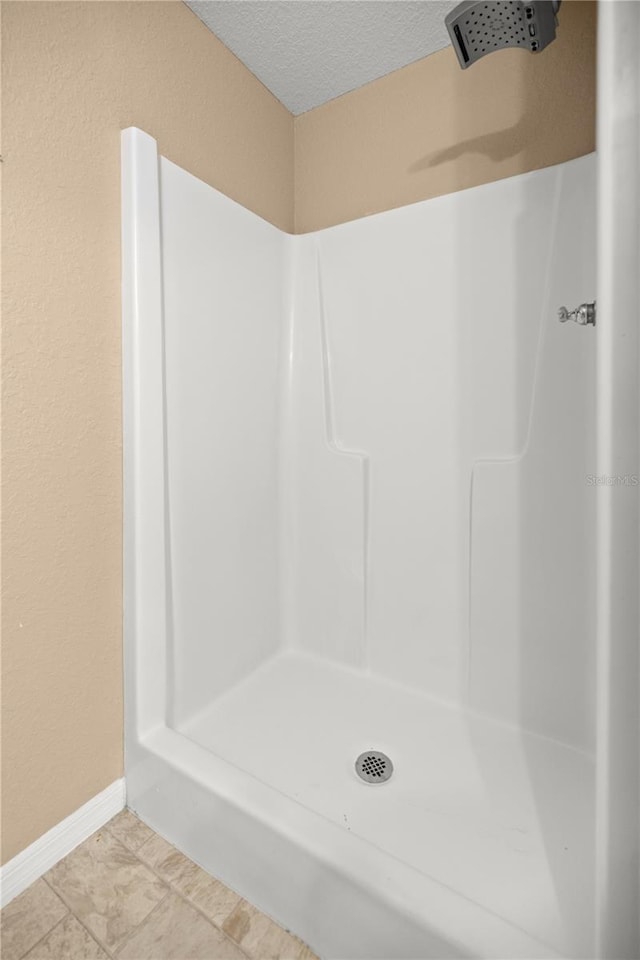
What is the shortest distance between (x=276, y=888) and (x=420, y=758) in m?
0.47

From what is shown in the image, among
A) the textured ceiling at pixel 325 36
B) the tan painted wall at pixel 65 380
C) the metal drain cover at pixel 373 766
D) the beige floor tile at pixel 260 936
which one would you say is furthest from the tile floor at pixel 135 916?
the textured ceiling at pixel 325 36

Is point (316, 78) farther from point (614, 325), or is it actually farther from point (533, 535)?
point (533, 535)

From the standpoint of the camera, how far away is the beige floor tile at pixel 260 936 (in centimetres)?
87

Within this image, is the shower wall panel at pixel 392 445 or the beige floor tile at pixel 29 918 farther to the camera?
the shower wall panel at pixel 392 445

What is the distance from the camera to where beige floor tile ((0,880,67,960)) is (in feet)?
2.85

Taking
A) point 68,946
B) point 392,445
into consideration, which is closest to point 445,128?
point 392,445

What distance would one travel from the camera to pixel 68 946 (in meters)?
0.87

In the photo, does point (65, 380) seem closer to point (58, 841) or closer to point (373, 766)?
point (58, 841)

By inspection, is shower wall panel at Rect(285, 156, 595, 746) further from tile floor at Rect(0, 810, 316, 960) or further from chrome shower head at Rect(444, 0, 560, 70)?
tile floor at Rect(0, 810, 316, 960)

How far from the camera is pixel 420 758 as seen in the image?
1219 millimetres

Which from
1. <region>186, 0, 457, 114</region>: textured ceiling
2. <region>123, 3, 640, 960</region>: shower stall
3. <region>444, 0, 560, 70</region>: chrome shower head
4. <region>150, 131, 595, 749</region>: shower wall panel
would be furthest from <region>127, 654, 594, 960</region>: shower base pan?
<region>186, 0, 457, 114</region>: textured ceiling

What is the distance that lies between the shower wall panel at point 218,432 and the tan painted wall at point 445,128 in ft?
1.00

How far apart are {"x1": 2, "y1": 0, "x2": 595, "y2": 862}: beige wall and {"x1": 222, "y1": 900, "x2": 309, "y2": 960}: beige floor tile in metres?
0.43

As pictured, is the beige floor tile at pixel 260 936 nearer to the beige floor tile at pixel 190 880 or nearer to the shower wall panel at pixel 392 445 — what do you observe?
the beige floor tile at pixel 190 880
